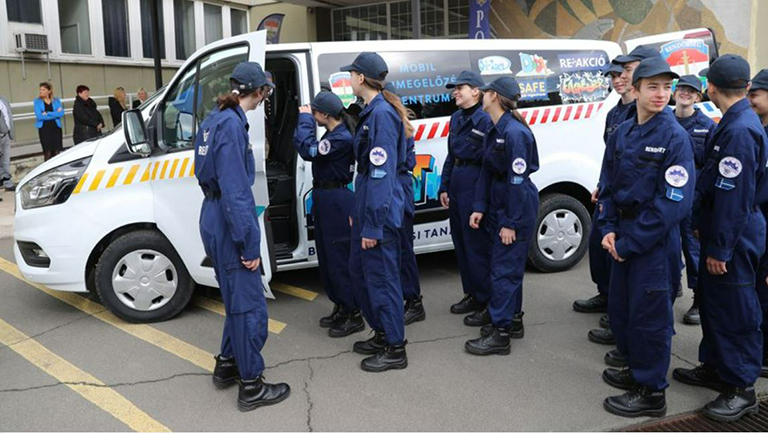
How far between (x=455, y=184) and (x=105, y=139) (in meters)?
2.68

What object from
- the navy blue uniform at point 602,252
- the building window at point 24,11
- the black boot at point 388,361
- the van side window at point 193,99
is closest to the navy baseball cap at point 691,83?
the navy blue uniform at point 602,252

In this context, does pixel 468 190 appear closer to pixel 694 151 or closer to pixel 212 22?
pixel 694 151

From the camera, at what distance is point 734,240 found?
336 cm

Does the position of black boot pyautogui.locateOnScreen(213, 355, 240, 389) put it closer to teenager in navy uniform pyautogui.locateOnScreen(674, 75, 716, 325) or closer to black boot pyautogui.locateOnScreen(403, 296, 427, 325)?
black boot pyautogui.locateOnScreen(403, 296, 427, 325)

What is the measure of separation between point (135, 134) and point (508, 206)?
269 cm

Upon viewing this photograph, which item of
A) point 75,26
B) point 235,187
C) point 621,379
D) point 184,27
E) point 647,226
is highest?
point 184,27

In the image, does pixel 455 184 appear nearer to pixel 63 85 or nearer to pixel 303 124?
pixel 303 124

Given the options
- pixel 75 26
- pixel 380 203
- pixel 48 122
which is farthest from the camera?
pixel 75 26

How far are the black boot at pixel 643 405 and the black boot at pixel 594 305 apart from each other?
160 centimetres

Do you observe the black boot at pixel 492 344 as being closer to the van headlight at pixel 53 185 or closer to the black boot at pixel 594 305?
the black boot at pixel 594 305

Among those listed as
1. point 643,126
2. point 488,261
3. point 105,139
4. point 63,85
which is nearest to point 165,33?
point 63,85

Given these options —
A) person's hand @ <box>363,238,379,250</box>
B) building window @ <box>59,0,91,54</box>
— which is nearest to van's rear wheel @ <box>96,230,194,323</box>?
person's hand @ <box>363,238,379,250</box>

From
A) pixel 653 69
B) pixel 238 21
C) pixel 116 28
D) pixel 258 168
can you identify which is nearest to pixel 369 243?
pixel 258 168

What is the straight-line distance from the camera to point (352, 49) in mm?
5180
